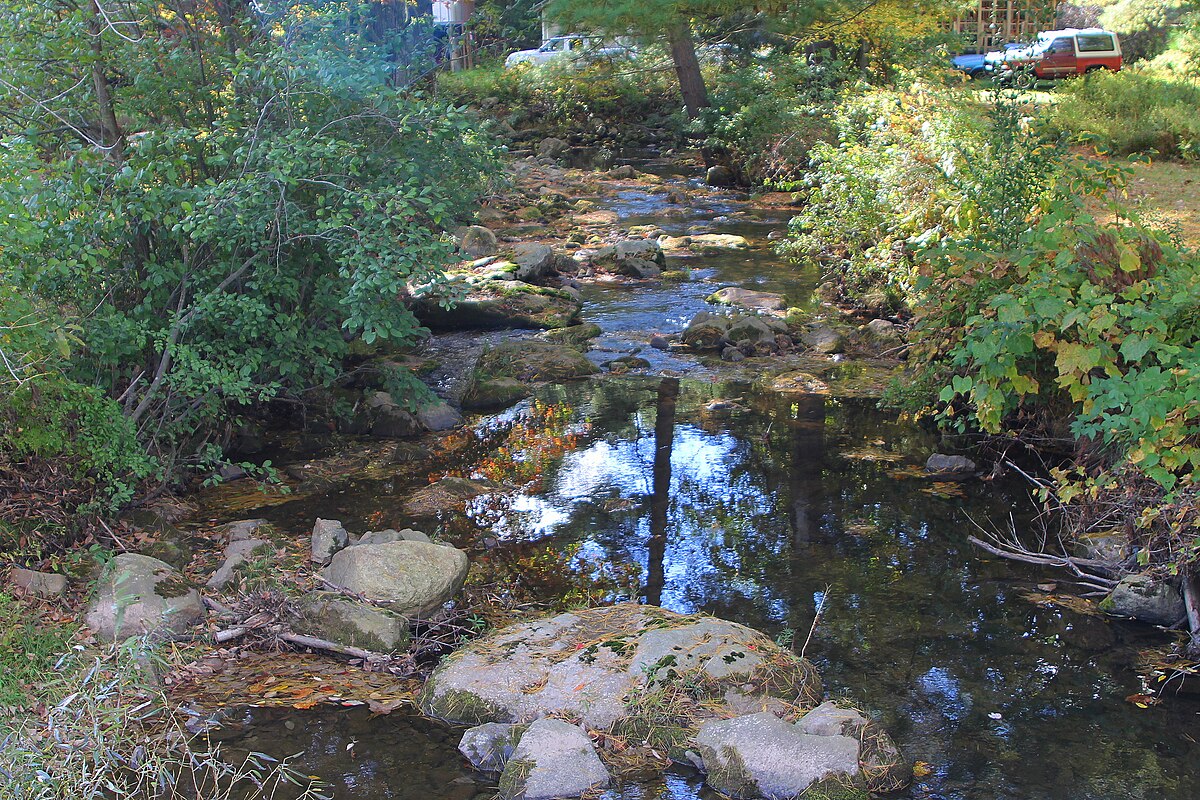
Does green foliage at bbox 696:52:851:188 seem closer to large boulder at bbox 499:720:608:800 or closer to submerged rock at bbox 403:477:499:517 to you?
submerged rock at bbox 403:477:499:517

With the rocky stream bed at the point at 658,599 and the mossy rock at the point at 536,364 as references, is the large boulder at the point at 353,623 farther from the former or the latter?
the mossy rock at the point at 536,364

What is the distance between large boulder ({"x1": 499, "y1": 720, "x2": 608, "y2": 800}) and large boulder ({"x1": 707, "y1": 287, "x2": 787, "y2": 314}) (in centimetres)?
801

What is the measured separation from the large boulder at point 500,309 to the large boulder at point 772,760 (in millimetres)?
7483

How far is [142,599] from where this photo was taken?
17.2 feet

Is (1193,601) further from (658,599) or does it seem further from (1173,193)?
(1173,193)

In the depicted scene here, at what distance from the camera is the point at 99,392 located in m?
6.01

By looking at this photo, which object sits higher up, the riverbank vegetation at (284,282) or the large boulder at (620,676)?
the riverbank vegetation at (284,282)

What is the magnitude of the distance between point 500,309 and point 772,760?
26.5 feet

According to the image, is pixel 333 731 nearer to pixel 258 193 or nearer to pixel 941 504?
pixel 258 193

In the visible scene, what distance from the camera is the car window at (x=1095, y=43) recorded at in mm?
28312

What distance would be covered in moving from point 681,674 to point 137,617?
2.70 m

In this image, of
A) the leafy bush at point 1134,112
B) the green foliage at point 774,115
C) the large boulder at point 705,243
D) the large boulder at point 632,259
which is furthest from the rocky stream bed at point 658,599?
the leafy bush at point 1134,112

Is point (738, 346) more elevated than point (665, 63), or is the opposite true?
point (665, 63)

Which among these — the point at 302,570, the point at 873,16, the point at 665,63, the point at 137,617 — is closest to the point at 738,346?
the point at 302,570
